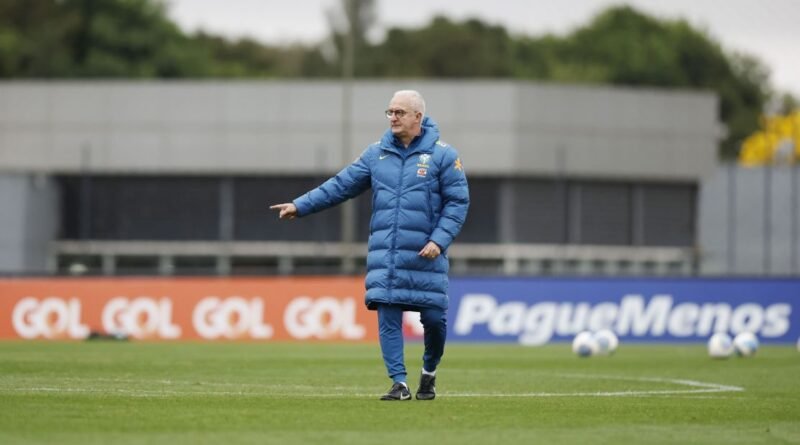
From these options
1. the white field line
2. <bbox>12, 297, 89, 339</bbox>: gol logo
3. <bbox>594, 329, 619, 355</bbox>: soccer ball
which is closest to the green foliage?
<bbox>12, 297, 89, 339</bbox>: gol logo

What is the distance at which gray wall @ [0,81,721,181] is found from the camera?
57500 millimetres

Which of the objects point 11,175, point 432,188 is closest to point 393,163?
point 432,188

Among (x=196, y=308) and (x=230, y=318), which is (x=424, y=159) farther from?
(x=196, y=308)

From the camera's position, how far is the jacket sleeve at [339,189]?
13148 millimetres

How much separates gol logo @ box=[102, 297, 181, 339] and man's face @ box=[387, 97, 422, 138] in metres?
19.1

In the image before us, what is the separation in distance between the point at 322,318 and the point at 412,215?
1889 cm

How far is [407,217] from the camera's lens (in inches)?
506

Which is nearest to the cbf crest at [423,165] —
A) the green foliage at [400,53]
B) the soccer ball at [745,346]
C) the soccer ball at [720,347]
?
the soccer ball at [720,347]

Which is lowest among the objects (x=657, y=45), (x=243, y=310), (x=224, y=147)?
(x=243, y=310)

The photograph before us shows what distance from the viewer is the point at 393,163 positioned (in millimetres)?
12977

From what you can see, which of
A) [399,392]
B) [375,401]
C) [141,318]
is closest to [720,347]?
[399,392]

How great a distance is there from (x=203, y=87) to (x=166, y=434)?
49558 mm

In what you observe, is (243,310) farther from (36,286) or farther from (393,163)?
(393,163)

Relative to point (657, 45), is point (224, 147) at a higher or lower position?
lower
